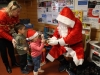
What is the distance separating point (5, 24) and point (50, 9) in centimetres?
112

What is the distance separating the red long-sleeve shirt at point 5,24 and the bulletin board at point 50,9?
3.16ft

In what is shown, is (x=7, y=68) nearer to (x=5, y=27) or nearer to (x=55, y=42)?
(x=5, y=27)

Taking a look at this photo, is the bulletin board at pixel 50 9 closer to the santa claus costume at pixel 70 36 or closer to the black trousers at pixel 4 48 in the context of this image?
the santa claus costume at pixel 70 36

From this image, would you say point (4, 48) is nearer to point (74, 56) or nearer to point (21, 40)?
point (21, 40)

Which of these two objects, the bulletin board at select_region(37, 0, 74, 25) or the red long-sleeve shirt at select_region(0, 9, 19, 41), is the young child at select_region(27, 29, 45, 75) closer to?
the red long-sleeve shirt at select_region(0, 9, 19, 41)

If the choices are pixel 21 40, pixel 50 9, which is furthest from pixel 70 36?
pixel 50 9

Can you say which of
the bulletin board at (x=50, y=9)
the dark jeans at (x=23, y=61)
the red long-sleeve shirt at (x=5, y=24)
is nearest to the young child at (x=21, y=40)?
the dark jeans at (x=23, y=61)

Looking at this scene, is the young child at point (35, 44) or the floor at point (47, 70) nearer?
the young child at point (35, 44)

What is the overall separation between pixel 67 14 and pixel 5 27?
0.93 meters

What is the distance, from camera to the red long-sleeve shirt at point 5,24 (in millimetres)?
1799

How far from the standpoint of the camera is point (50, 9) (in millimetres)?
2646

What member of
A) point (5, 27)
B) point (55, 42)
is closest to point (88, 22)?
point (55, 42)

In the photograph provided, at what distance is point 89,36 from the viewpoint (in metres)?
1.99

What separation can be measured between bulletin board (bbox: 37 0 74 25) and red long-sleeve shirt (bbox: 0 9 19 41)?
964 mm
